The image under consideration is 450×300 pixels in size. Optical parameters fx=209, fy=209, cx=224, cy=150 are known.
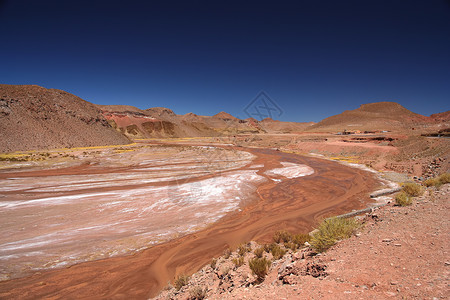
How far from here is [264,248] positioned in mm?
6031

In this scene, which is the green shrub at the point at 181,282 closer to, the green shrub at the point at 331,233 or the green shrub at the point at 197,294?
the green shrub at the point at 197,294

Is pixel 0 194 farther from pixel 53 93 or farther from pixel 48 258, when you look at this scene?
pixel 53 93

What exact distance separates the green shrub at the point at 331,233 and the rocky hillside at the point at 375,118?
3690 inches

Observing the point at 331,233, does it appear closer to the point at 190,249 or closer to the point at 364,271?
the point at 364,271

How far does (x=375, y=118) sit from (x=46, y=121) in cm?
11920

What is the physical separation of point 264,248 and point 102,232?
5.99m

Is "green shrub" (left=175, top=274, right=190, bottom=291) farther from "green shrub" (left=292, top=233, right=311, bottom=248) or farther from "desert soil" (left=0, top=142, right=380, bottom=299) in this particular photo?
"green shrub" (left=292, top=233, right=311, bottom=248)

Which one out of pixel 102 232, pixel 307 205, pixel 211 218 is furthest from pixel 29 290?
pixel 307 205

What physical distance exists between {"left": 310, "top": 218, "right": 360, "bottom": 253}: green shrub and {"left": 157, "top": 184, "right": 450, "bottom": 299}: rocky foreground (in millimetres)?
168

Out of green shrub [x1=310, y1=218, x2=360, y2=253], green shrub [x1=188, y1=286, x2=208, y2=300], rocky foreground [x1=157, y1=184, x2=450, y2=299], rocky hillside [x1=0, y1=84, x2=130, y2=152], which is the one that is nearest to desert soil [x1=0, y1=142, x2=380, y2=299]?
rocky foreground [x1=157, y1=184, x2=450, y2=299]

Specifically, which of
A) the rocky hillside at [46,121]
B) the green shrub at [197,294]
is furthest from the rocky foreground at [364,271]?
the rocky hillside at [46,121]

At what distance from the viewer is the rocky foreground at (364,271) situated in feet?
8.96

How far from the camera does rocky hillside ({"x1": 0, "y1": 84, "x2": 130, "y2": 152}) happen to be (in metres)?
32.2

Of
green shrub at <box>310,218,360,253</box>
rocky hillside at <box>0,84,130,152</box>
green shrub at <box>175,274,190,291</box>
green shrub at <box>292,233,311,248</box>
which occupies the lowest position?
green shrub at <box>175,274,190,291</box>
